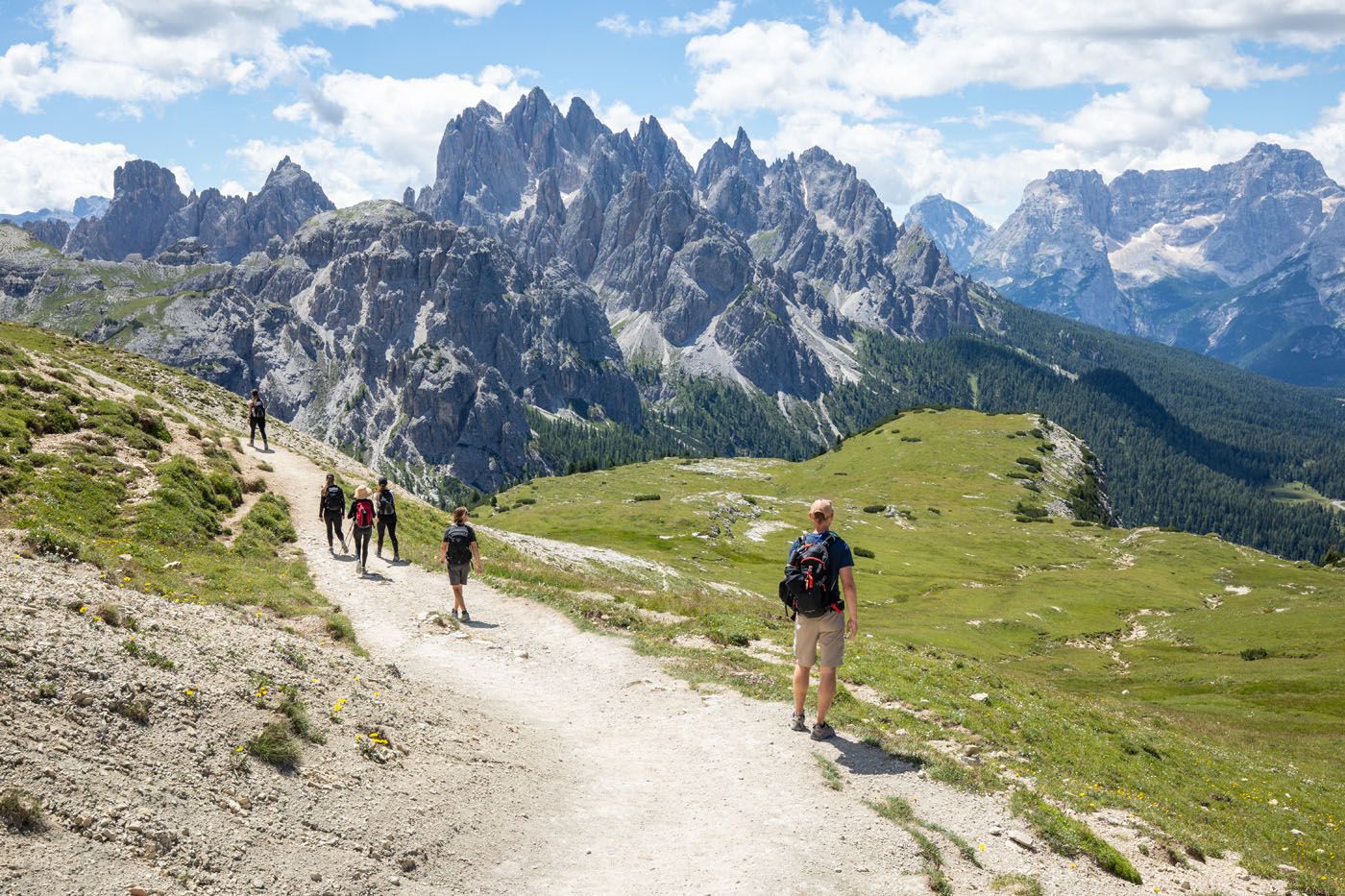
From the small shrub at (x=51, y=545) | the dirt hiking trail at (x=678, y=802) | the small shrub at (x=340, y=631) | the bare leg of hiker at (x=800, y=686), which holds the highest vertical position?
the small shrub at (x=51, y=545)

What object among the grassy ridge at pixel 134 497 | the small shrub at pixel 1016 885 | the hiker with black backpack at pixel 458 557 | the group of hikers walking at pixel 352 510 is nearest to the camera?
the small shrub at pixel 1016 885

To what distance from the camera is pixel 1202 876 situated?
17375mm

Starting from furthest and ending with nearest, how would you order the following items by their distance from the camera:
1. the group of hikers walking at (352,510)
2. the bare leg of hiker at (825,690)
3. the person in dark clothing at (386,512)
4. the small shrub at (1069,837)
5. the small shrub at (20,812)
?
1. the person in dark clothing at (386,512)
2. the group of hikers walking at (352,510)
3. the bare leg of hiker at (825,690)
4. the small shrub at (1069,837)
5. the small shrub at (20,812)

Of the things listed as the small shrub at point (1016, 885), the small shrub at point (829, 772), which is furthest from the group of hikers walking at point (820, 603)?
the small shrub at point (1016, 885)

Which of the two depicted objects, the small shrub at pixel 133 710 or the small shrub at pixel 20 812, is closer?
the small shrub at pixel 20 812

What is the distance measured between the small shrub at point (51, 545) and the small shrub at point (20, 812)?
1262 cm

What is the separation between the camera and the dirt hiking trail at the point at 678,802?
45.3ft

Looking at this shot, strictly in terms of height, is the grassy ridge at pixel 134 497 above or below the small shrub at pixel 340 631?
above

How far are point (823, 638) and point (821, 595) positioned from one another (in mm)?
1348

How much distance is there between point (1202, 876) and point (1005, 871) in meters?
5.82

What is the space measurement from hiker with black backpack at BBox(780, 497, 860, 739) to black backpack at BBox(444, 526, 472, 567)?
16187 millimetres

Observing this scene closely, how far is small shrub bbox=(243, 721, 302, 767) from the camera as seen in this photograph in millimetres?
A: 13672

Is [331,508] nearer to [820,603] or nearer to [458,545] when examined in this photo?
[458,545]

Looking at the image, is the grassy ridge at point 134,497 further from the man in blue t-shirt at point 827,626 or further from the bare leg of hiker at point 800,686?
the man in blue t-shirt at point 827,626
